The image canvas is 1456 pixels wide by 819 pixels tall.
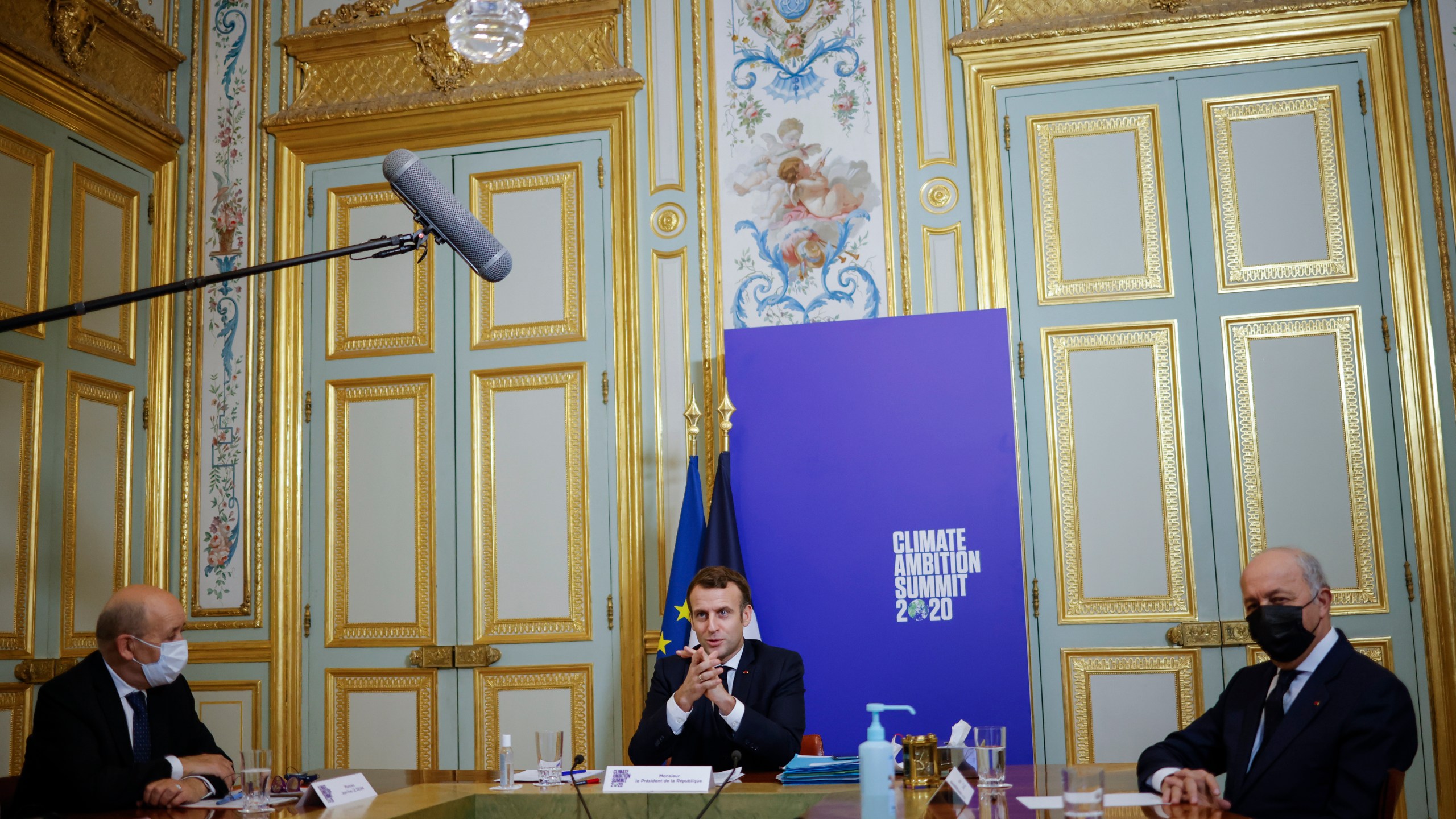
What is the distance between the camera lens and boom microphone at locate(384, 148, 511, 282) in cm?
287

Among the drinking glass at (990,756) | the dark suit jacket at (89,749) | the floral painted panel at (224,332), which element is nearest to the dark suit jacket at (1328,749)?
the drinking glass at (990,756)

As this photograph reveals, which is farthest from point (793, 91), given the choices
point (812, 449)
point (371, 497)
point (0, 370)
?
point (0, 370)

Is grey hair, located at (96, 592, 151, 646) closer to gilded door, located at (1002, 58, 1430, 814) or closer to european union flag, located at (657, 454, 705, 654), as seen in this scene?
european union flag, located at (657, 454, 705, 654)

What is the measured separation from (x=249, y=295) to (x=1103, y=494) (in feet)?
12.6

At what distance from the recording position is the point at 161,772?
309cm

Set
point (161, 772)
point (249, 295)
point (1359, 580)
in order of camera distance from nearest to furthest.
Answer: point (161, 772)
point (1359, 580)
point (249, 295)

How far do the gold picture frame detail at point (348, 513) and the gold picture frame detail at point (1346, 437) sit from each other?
3.30 metres

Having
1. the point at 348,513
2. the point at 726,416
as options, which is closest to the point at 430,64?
the point at 348,513

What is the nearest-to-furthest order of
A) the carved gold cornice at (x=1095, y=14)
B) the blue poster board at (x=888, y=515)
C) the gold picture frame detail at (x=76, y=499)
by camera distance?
the blue poster board at (x=888, y=515) → the carved gold cornice at (x=1095, y=14) → the gold picture frame detail at (x=76, y=499)

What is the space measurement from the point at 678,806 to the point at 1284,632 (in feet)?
5.28

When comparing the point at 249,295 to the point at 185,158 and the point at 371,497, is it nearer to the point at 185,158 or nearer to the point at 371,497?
the point at 185,158

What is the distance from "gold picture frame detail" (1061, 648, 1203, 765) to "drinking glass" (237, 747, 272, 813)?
308 centimetres

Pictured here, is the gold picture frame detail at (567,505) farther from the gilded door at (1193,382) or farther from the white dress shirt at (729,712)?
the gilded door at (1193,382)

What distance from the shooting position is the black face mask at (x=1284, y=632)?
3.18 meters
